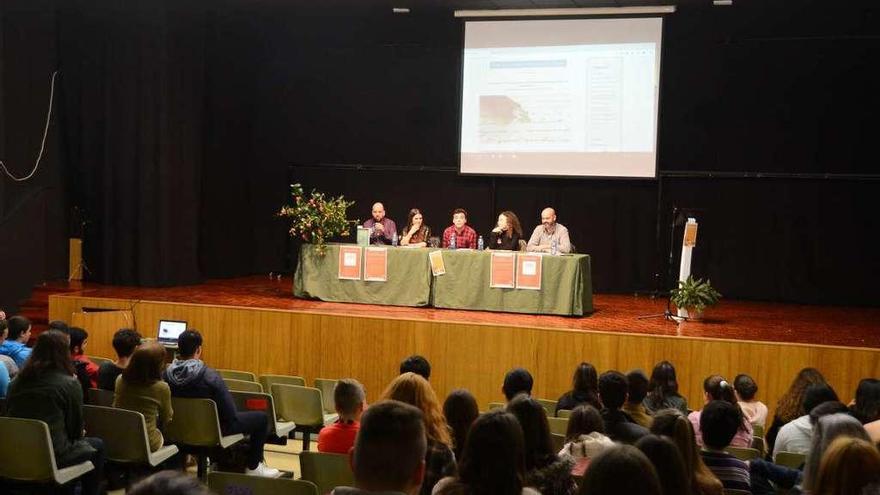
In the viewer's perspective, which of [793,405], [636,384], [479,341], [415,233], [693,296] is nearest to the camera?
[636,384]

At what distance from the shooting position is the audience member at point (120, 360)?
537cm

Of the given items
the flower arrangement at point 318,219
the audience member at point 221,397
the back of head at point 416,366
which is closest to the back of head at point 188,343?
the audience member at point 221,397

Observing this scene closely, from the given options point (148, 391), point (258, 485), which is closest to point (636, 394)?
point (258, 485)

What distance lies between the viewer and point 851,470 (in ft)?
8.73

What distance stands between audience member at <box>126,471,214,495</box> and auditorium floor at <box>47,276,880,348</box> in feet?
21.6

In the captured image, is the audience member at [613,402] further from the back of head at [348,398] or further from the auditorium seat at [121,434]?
the auditorium seat at [121,434]

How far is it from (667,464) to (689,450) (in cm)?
62

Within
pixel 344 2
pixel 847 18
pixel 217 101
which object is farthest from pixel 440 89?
pixel 847 18

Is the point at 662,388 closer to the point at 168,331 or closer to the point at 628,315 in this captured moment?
the point at 628,315

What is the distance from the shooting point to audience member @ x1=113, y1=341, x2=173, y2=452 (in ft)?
15.5

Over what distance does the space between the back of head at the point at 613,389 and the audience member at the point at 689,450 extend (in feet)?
3.65

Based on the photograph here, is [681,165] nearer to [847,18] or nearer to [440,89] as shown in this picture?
[847,18]

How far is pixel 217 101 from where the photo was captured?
488 inches

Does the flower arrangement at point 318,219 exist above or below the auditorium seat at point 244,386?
above
